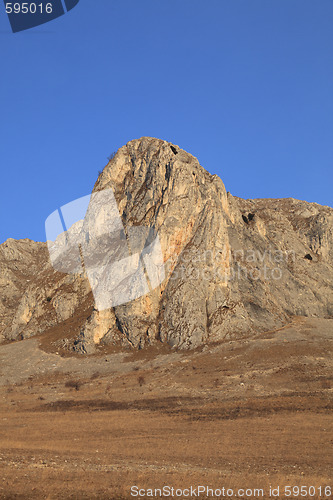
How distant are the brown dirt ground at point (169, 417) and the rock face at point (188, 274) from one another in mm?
4381

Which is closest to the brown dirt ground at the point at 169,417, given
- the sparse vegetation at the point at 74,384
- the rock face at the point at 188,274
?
the sparse vegetation at the point at 74,384

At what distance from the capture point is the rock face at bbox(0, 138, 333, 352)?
216 feet

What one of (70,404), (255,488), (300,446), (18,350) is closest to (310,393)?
(300,446)

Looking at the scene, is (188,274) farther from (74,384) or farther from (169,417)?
(169,417)

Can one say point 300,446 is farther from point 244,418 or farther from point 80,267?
point 80,267

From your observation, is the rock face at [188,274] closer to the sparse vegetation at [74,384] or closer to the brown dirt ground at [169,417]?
the brown dirt ground at [169,417]

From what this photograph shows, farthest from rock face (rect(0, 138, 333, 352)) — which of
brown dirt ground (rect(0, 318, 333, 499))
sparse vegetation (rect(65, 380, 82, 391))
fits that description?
sparse vegetation (rect(65, 380, 82, 391))

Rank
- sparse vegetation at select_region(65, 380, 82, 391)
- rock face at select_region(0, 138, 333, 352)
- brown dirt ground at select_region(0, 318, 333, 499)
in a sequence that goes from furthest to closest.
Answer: rock face at select_region(0, 138, 333, 352) < sparse vegetation at select_region(65, 380, 82, 391) < brown dirt ground at select_region(0, 318, 333, 499)

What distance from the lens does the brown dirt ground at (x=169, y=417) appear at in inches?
1073

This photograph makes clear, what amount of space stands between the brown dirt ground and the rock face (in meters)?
4.38

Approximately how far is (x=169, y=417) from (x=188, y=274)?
30.3 meters

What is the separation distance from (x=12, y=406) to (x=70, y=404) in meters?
6.66

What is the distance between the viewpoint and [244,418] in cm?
3888

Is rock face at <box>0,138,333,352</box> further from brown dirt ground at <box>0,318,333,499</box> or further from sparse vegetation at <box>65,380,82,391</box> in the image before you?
sparse vegetation at <box>65,380,82,391</box>
